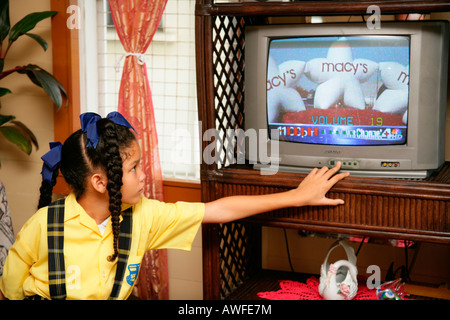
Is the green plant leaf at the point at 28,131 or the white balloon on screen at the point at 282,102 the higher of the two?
the white balloon on screen at the point at 282,102

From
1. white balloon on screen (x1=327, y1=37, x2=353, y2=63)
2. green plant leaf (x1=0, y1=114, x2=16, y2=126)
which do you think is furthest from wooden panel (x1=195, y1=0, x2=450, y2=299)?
green plant leaf (x1=0, y1=114, x2=16, y2=126)

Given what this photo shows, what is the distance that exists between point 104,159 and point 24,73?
4.17 ft

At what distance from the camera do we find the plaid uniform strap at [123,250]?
1820 mm

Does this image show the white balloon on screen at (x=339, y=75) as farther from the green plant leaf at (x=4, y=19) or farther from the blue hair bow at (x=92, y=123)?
the green plant leaf at (x=4, y=19)

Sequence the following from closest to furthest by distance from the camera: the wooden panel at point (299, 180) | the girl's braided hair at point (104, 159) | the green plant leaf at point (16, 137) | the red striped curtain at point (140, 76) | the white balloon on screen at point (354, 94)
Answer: the girl's braided hair at point (104, 159) → the wooden panel at point (299, 180) → the white balloon on screen at point (354, 94) → the red striped curtain at point (140, 76) → the green plant leaf at point (16, 137)

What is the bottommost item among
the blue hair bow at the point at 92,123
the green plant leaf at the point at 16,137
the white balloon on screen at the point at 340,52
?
the green plant leaf at the point at 16,137

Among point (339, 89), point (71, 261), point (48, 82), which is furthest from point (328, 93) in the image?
point (48, 82)

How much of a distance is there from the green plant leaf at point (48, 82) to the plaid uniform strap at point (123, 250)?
1036 mm

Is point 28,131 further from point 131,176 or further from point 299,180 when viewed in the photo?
point 299,180

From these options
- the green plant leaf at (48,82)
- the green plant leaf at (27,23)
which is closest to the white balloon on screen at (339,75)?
the green plant leaf at (48,82)

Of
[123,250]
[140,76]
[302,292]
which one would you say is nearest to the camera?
[123,250]

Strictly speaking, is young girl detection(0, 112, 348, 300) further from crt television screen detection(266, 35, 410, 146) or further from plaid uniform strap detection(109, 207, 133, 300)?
crt television screen detection(266, 35, 410, 146)

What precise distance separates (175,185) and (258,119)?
0.81m

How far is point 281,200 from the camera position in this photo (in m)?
1.91
